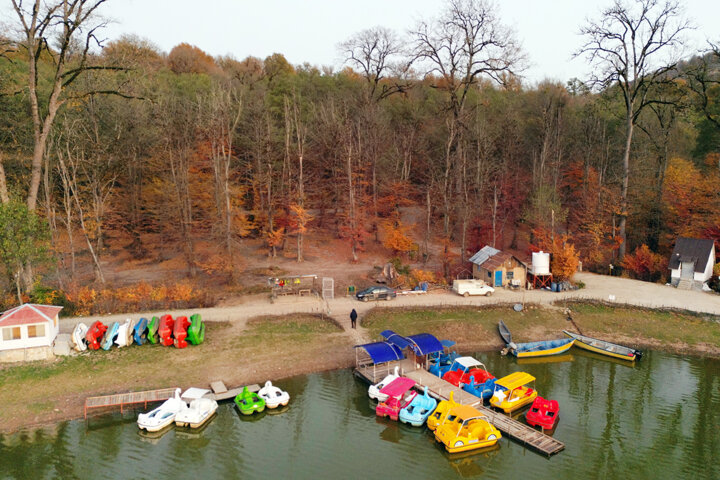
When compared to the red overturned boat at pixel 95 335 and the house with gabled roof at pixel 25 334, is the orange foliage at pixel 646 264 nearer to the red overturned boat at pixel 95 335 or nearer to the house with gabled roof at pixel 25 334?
the red overturned boat at pixel 95 335

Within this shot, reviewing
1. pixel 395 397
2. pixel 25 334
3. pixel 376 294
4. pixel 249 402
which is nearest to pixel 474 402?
pixel 395 397

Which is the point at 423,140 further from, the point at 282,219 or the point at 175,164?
the point at 175,164

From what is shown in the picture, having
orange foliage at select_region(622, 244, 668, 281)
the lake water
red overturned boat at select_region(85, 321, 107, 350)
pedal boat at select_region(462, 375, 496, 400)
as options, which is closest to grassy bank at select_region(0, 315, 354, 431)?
red overturned boat at select_region(85, 321, 107, 350)

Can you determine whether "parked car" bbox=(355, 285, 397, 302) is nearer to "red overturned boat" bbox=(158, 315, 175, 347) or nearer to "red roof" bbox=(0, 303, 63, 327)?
"red overturned boat" bbox=(158, 315, 175, 347)

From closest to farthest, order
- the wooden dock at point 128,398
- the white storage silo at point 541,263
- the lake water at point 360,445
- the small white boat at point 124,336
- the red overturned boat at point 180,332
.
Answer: the lake water at point 360,445
the wooden dock at point 128,398
the small white boat at point 124,336
the red overturned boat at point 180,332
the white storage silo at point 541,263

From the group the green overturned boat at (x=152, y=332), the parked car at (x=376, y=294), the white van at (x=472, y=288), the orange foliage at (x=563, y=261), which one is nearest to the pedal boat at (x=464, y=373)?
the parked car at (x=376, y=294)

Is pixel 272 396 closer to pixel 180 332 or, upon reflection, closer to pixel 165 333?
pixel 180 332
